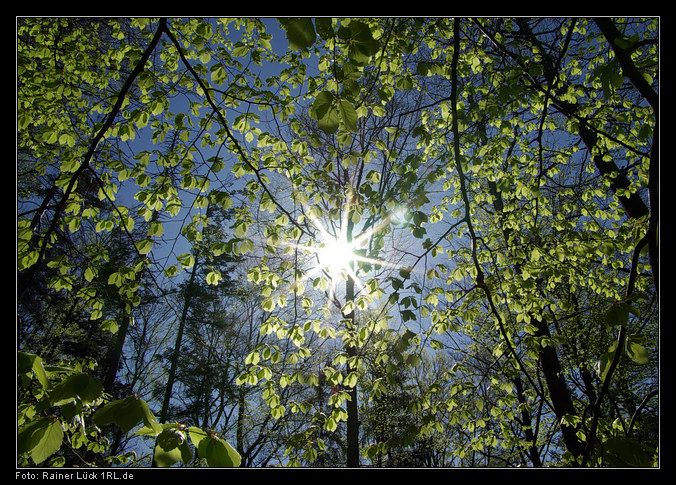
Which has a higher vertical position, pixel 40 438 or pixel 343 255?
pixel 343 255

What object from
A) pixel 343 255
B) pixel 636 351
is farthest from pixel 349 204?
pixel 636 351

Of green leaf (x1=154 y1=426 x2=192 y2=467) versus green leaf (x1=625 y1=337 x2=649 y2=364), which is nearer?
green leaf (x1=154 y1=426 x2=192 y2=467)

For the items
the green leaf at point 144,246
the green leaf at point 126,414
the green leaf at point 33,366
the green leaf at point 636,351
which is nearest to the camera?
the green leaf at point 126,414

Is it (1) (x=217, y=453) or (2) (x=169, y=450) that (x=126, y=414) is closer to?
(2) (x=169, y=450)

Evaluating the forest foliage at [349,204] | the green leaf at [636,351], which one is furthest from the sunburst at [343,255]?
the green leaf at [636,351]

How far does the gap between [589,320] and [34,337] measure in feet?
50.9

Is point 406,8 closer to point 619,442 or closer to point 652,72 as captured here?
point 619,442

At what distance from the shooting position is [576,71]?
4.84m

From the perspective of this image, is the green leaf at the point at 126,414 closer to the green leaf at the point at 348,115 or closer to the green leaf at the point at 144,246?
the green leaf at the point at 348,115

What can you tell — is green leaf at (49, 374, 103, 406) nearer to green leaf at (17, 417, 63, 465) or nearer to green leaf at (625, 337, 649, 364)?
green leaf at (17, 417, 63, 465)

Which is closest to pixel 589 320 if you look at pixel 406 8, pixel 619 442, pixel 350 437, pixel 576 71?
pixel 576 71

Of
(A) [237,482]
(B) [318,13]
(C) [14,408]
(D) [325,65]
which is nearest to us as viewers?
(A) [237,482]

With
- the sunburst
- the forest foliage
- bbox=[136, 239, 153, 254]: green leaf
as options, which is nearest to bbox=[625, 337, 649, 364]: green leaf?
the forest foliage

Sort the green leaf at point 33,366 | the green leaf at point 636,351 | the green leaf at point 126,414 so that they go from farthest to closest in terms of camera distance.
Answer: the green leaf at point 636,351
the green leaf at point 33,366
the green leaf at point 126,414
